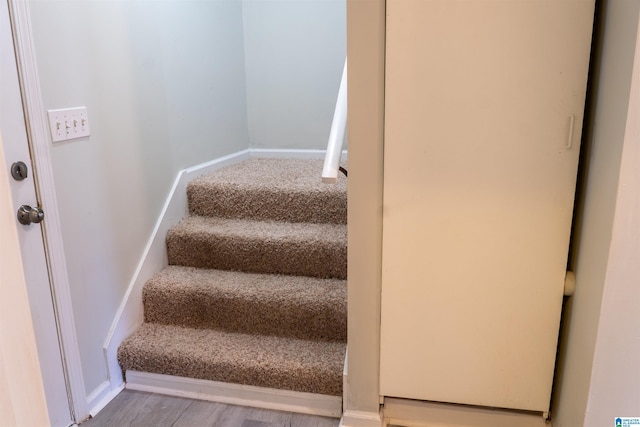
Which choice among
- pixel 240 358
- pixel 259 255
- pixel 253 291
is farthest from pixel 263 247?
pixel 240 358

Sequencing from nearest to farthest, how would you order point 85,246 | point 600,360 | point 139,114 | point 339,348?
point 600,360 → point 85,246 → point 339,348 → point 139,114

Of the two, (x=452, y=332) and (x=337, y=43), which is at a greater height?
(x=337, y=43)

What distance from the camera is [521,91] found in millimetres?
1411

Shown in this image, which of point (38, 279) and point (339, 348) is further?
point (339, 348)

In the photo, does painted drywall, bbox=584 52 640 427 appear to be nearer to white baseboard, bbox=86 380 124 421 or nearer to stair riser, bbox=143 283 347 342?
stair riser, bbox=143 283 347 342

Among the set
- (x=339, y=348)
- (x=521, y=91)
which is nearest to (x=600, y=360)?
(x=521, y=91)

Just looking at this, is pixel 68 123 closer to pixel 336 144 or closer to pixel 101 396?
pixel 336 144

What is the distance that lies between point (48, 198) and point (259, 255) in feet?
3.04

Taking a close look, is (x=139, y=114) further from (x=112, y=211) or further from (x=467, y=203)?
(x=467, y=203)

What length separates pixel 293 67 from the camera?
10.7ft

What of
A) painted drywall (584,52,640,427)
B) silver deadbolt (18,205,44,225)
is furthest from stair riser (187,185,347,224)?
painted drywall (584,52,640,427)

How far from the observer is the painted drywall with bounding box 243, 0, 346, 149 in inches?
125

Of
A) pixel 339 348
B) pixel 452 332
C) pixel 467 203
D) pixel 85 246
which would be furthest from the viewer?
pixel 339 348

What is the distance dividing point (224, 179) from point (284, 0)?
1.32 metres
